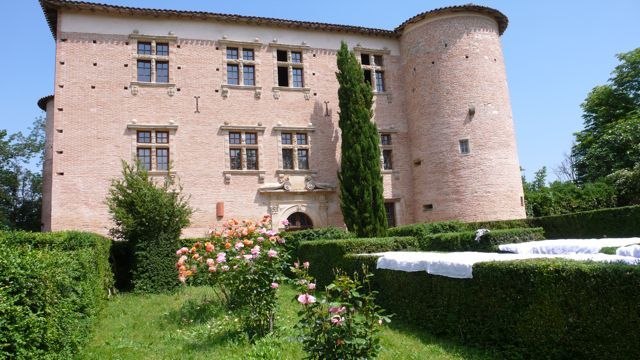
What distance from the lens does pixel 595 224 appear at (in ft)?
53.4

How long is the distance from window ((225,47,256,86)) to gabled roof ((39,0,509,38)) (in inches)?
49.0

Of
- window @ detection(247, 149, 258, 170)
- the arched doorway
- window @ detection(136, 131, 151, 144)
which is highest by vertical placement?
window @ detection(136, 131, 151, 144)

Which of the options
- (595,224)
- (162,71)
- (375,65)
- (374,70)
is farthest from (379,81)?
(595,224)

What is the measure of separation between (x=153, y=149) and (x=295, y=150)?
225 inches

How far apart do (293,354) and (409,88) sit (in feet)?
55.6

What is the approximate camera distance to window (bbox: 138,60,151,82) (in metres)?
17.8

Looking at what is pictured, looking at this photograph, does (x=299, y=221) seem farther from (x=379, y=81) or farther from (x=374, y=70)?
(x=374, y=70)

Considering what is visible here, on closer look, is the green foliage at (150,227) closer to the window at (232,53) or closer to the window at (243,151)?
the window at (243,151)

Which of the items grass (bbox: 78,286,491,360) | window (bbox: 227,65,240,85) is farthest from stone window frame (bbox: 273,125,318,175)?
grass (bbox: 78,286,491,360)

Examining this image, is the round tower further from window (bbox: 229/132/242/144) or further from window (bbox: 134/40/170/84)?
window (bbox: 134/40/170/84)

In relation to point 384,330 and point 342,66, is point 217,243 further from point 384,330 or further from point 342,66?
point 342,66

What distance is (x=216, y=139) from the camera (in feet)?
59.1

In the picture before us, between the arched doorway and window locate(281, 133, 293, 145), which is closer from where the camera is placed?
the arched doorway

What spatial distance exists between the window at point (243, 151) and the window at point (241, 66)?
2.27 meters
